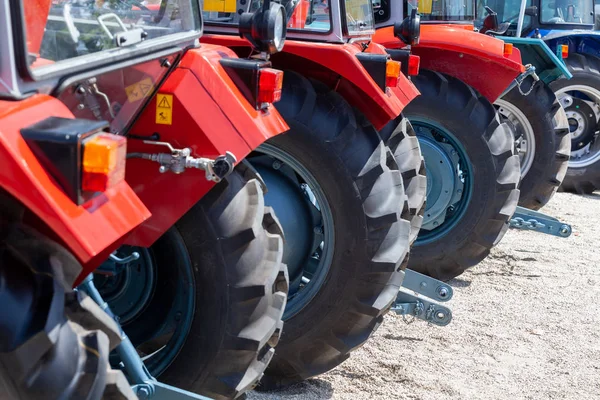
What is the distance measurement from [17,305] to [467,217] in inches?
157

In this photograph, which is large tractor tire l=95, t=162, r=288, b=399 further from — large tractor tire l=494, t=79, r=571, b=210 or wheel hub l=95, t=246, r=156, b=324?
large tractor tire l=494, t=79, r=571, b=210

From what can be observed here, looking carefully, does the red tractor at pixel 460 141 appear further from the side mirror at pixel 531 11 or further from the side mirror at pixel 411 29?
the side mirror at pixel 531 11

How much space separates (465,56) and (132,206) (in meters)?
3.87

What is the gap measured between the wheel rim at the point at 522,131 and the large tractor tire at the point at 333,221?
10.8ft

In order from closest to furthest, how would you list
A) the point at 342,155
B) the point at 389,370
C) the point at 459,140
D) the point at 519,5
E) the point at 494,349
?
1. the point at 342,155
2. the point at 389,370
3. the point at 494,349
4. the point at 459,140
5. the point at 519,5

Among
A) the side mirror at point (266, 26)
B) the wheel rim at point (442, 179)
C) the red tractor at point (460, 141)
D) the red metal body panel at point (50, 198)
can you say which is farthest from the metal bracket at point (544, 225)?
the red metal body panel at point (50, 198)

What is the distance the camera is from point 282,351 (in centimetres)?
360

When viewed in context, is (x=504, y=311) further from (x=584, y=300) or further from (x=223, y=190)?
(x=223, y=190)

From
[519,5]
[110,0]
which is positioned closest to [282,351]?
[110,0]

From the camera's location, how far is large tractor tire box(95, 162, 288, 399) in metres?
2.71

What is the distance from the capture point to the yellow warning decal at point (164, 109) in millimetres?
2611

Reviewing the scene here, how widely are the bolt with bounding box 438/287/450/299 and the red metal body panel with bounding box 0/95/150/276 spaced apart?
2.68 metres

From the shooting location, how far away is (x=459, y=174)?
541cm

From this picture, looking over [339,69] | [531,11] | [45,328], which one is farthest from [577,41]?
[45,328]
